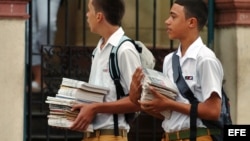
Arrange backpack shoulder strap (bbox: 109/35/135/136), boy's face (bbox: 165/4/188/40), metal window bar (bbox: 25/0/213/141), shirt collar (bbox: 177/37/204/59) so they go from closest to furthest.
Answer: shirt collar (bbox: 177/37/204/59) → boy's face (bbox: 165/4/188/40) → backpack shoulder strap (bbox: 109/35/135/136) → metal window bar (bbox: 25/0/213/141)

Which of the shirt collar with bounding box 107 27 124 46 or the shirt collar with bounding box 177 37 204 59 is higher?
the shirt collar with bounding box 107 27 124 46

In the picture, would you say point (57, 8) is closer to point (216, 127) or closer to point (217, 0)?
point (217, 0)

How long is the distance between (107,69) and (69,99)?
1.21 ft

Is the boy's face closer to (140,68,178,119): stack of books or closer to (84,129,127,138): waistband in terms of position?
(140,68,178,119): stack of books

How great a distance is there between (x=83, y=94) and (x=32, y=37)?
10.8 ft

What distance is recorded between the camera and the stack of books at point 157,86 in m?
6.27

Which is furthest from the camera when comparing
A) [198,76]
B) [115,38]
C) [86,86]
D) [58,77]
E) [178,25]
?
[58,77]

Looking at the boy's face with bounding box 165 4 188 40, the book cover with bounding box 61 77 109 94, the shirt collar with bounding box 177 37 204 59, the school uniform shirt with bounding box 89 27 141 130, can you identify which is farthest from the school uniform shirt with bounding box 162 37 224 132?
the book cover with bounding box 61 77 109 94

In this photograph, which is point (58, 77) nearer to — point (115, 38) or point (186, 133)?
point (115, 38)

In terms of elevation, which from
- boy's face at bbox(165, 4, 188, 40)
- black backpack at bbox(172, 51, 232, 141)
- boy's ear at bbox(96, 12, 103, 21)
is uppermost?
boy's ear at bbox(96, 12, 103, 21)

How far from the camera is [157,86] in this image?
248 inches

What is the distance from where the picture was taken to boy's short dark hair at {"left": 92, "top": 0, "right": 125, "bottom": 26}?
6.97 m

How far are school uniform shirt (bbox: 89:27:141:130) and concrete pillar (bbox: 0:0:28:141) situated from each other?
247 cm

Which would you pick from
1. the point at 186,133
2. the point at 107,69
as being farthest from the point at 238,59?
the point at 186,133
